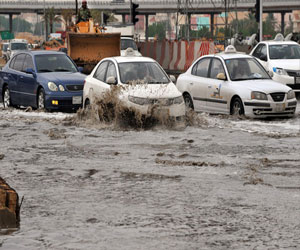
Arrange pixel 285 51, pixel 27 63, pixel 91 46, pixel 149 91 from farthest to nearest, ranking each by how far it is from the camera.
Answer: pixel 91 46, pixel 285 51, pixel 27 63, pixel 149 91

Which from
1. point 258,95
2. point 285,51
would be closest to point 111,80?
point 258,95

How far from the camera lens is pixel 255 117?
1816cm

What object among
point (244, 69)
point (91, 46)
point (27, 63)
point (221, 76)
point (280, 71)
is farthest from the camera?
point (91, 46)

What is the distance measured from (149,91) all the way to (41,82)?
465 centimetres

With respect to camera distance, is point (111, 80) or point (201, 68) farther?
point (201, 68)

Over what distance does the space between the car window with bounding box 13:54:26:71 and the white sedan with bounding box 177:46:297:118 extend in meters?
4.33

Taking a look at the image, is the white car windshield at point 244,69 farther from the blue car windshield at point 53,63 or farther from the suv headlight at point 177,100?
the blue car windshield at point 53,63

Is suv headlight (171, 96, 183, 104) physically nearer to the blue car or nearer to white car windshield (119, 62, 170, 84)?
white car windshield (119, 62, 170, 84)

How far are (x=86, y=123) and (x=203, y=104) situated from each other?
3.23 meters

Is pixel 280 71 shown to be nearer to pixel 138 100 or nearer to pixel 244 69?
→ pixel 244 69

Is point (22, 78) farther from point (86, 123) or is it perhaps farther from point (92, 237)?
point (92, 237)

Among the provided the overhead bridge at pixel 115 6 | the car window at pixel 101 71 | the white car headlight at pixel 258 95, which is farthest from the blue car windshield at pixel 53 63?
the overhead bridge at pixel 115 6

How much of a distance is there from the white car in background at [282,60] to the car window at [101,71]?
25.0 ft

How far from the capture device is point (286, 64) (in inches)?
965
